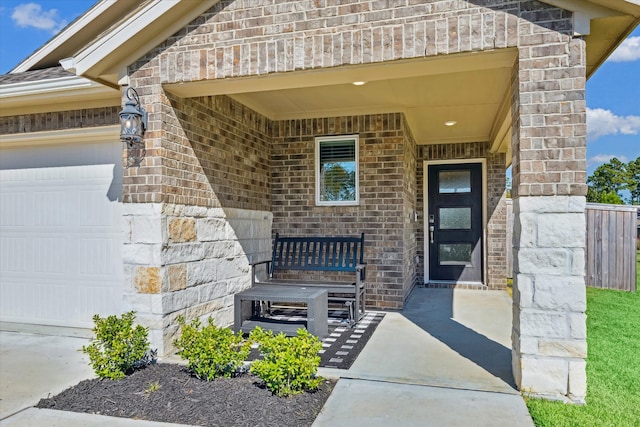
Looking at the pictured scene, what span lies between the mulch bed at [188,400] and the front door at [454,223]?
5.24m

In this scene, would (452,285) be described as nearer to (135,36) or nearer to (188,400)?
(188,400)

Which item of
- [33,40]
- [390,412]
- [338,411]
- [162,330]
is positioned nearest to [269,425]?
[338,411]

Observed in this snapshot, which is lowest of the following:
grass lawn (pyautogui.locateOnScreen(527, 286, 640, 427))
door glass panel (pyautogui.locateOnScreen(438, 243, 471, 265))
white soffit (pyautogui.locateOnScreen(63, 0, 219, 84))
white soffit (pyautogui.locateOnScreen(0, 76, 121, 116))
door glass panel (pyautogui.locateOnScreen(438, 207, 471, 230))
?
grass lawn (pyautogui.locateOnScreen(527, 286, 640, 427))

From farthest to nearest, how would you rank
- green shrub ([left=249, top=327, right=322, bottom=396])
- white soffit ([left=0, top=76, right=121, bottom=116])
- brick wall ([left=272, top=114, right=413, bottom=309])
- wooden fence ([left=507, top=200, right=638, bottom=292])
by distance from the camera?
wooden fence ([left=507, top=200, right=638, bottom=292]) → brick wall ([left=272, top=114, right=413, bottom=309]) → white soffit ([left=0, top=76, right=121, bottom=116]) → green shrub ([left=249, top=327, right=322, bottom=396])

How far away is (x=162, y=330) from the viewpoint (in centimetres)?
419

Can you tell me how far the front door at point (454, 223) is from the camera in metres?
8.53

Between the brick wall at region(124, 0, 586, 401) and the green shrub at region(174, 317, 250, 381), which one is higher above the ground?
the brick wall at region(124, 0, 586, 401)

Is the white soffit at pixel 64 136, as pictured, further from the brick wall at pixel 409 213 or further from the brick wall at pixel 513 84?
the brick wall at pixel 409 213

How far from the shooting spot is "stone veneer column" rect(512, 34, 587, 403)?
10.7 feet

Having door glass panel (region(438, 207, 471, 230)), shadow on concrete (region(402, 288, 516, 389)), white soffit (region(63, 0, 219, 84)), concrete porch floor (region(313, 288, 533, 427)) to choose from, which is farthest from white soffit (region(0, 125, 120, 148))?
door glass panel (region(438, 207, 471, 230))

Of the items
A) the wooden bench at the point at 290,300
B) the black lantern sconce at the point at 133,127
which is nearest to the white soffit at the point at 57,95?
the black lantern sconce at the point at 133,127

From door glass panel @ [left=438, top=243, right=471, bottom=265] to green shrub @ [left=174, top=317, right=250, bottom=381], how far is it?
5916mm

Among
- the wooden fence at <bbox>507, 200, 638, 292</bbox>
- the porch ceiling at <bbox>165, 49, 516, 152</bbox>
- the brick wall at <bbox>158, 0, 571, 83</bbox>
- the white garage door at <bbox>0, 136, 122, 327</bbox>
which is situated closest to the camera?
the brick wall at <bbox>158, 0, 571, 83</bbox>

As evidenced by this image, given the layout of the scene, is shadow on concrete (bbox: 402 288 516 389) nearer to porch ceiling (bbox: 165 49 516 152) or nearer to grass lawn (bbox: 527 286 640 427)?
grass lawn (bbox: 527 286 640 427)
